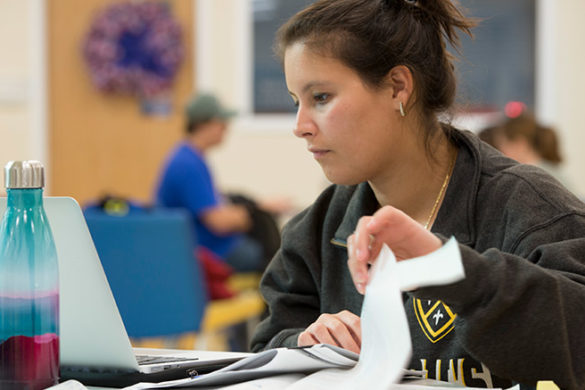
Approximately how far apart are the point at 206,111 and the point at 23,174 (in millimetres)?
3218

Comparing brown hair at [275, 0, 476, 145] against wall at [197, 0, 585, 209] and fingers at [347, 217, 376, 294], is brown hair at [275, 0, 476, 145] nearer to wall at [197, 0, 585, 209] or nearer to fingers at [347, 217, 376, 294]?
fingers at [347, 217, 376, 294]

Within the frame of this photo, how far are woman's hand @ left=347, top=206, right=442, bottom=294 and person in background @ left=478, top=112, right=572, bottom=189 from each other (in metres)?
2.83

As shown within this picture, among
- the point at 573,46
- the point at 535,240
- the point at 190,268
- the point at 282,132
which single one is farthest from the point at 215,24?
the point at 535,240

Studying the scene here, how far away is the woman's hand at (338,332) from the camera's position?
97cm

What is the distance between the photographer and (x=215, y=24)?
491cm

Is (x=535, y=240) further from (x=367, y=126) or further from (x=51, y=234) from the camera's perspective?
(x=51, y=234)

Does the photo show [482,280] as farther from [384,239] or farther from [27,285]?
[27,285]

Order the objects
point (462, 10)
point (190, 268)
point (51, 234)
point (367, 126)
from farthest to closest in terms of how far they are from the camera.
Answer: point (190, 268)
point (462, 10)
point (367, 126)
point (51, 234)

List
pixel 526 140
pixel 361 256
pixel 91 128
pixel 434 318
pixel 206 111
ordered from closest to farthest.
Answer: pixel 361 256 < pixel 434 318 < pixel 526 140 < pixel 206 111 < pixel 91 128

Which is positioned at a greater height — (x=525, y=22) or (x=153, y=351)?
(x=525, y=22)

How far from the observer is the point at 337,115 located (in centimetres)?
124

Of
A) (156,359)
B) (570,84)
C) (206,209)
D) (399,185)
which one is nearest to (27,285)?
(156,359)

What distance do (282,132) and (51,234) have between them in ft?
13.3

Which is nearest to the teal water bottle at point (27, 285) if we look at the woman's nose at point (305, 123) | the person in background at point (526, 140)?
the woman's nose at point (305, 123)
